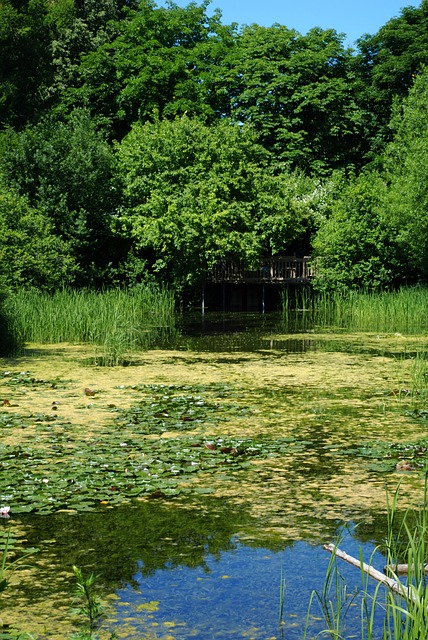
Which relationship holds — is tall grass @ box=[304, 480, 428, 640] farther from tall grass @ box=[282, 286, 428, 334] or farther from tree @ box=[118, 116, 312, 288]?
tree @ box=[118, 116, 312, 288]

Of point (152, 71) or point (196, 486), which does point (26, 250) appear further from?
point (152, 71)

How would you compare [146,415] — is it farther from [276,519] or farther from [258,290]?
[258,290]

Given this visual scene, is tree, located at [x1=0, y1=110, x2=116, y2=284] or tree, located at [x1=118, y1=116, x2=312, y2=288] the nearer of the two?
tree, located at [x1=0, y1=110, x2=116, y2=284]

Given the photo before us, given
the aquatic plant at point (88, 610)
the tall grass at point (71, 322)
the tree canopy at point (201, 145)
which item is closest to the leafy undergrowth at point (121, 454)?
the aquatic plant at point (88, 610)

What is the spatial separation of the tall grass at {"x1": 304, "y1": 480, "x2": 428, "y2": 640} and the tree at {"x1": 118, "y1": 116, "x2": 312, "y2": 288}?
22.1 m

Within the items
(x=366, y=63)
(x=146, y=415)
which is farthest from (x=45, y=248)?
(x=366, y=63)

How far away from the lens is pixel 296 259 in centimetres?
3319

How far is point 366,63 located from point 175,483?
3892 centimetres

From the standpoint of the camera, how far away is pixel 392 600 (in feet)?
11.8

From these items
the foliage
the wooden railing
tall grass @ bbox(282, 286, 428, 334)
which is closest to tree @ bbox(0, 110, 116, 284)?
the wooden railing

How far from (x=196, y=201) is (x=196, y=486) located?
21.6 meters

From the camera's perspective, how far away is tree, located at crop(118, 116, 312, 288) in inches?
1085

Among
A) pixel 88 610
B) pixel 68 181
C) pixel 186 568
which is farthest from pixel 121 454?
pixel 68 181

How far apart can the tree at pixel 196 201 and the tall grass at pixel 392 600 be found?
868 inches
